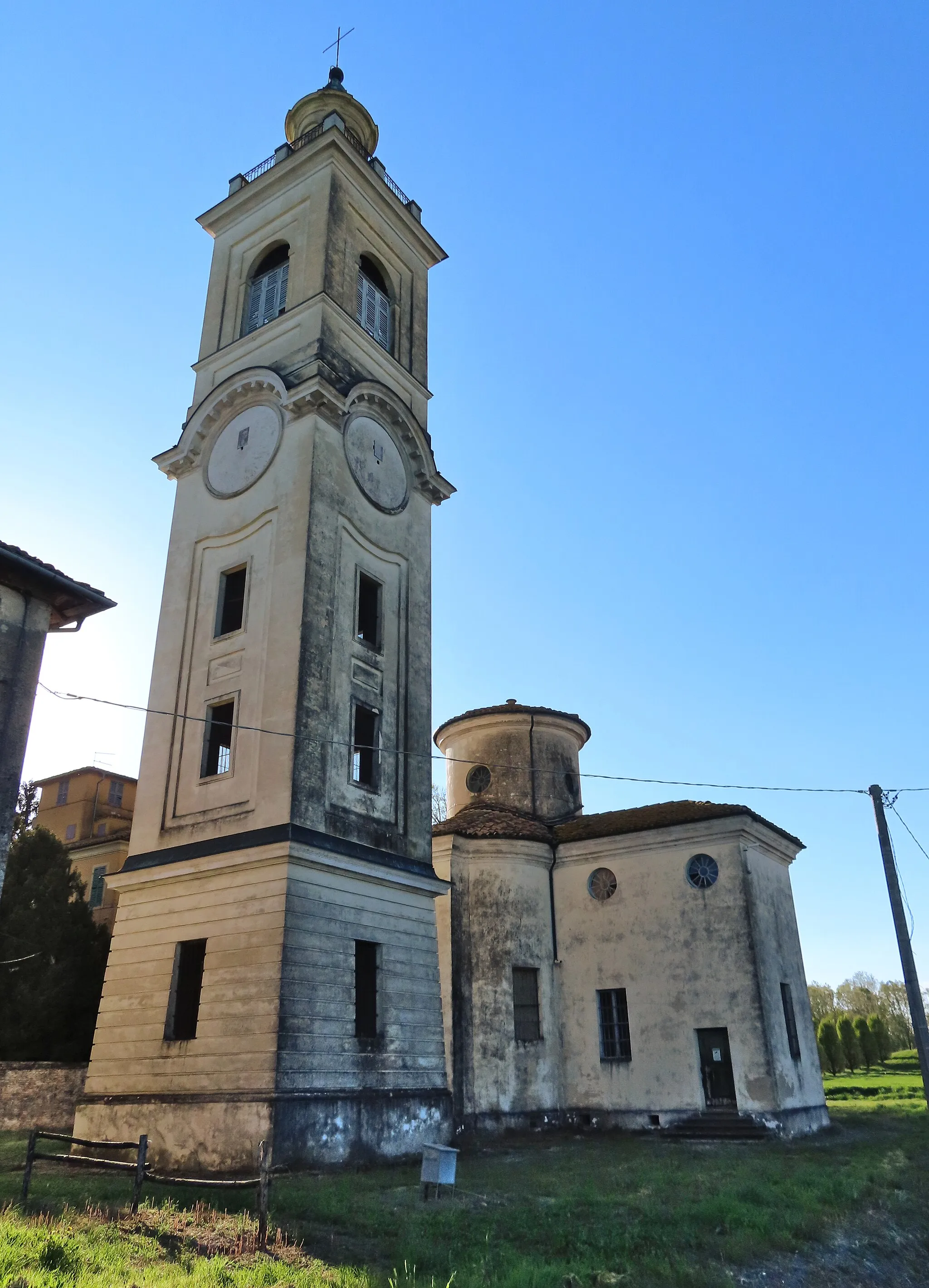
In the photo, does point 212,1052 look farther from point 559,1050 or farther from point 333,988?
point 559,1050

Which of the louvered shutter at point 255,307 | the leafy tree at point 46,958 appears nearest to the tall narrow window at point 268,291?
the louvered shutter at point 255,307

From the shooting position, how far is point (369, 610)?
2097cm

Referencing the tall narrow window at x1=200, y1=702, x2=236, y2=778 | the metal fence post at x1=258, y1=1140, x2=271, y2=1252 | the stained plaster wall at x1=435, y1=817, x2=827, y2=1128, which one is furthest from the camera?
the stained plaster wall at x1=435, y1=817, x2=827, y2=1128

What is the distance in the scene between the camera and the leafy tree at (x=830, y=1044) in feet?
161

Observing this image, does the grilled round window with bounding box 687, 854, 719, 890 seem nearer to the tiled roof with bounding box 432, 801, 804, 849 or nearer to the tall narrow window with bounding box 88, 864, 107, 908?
the tiled roof with bounding box 432, 801, 804, 849

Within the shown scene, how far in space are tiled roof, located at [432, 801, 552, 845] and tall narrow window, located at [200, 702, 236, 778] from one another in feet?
22.3

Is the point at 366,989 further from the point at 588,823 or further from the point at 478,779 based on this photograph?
the point at 478,779

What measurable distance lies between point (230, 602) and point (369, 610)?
10.2 feet

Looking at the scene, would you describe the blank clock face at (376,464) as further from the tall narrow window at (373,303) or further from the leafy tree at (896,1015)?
the leafy tree at (896,1015)

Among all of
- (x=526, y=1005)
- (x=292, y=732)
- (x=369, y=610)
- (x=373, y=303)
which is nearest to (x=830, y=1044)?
(x=526, y=1005)

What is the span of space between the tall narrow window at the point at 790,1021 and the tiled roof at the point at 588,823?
404 centimetres

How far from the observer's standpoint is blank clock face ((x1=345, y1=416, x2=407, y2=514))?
835 inches

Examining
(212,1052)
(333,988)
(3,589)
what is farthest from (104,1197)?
(3,589)

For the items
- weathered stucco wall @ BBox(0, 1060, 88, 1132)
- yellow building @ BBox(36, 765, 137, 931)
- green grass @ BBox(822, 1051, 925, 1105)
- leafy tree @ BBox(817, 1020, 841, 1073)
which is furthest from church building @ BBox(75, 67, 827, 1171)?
leafy tree @ BBox(817, 1020, 841, 1073)
